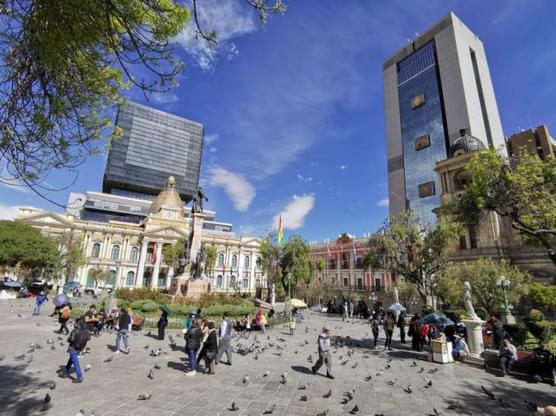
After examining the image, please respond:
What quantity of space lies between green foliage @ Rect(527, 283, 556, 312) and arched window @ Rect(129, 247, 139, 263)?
189 ft

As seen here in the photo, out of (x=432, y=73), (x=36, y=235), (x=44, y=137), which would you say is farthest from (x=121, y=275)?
(x=432, y=73)

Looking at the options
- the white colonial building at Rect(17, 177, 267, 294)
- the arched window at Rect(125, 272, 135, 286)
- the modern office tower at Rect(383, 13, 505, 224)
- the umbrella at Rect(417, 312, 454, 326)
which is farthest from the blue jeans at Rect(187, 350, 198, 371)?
the modern office tower at Rect(383, 13, 505, 224)

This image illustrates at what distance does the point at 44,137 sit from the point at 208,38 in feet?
10.4

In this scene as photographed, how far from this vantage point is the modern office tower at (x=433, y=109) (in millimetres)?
67938

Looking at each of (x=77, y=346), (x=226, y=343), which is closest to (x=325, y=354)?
(x=226, y=343)

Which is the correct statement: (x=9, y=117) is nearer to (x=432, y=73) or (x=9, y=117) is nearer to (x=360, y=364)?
(x=360, y=364)

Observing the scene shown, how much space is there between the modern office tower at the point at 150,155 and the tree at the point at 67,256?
52333 mm

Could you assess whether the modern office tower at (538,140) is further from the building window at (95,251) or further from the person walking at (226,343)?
the building window at (95,251)

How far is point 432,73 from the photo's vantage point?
7650 centimetres

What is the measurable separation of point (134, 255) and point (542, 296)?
58.7 metres

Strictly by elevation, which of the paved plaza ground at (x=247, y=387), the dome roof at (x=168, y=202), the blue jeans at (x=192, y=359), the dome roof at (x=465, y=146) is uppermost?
the dome roof at (x=465, y=146)

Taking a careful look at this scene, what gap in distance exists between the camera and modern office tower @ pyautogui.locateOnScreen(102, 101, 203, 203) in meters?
91.6

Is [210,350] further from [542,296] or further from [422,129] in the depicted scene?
[422,129]

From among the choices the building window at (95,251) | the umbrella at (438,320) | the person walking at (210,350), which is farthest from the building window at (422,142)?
the person walking at (210,350)
